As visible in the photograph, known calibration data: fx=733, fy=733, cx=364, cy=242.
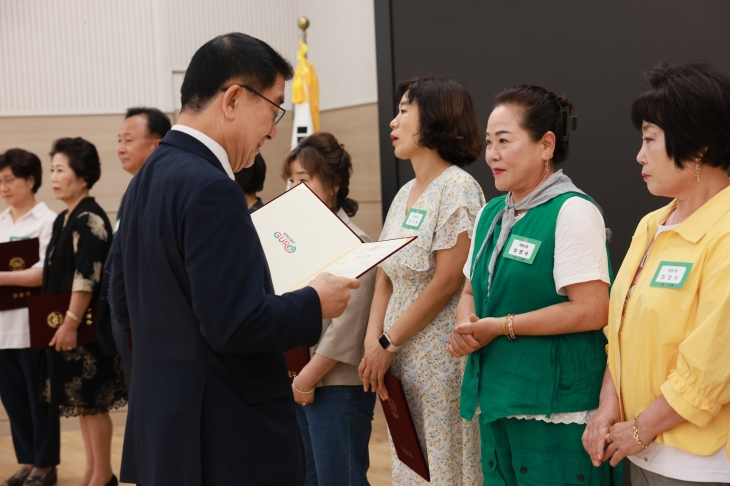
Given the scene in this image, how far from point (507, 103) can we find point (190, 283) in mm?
1111

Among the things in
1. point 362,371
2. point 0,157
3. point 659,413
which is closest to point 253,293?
point 659,413

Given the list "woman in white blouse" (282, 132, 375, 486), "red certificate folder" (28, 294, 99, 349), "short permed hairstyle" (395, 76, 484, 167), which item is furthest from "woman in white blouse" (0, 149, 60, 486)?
"short permed hairstyle" (395, 76, 484, 167)

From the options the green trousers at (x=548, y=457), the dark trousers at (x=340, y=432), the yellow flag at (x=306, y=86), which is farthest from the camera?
the yellow flag at (x=306, y=86)

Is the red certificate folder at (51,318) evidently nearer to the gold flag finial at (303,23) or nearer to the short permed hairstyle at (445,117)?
the short permed hairstyle at (445,117)

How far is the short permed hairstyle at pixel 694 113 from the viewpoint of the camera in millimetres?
1640

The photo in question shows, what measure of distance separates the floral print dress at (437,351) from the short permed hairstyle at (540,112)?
0.39 m

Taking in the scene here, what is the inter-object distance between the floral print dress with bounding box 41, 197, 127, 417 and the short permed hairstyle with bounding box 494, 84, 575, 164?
2.46m

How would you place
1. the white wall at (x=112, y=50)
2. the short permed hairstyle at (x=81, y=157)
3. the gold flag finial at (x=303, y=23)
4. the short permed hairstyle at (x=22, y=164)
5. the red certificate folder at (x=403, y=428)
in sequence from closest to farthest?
1. the red certificate folder at (x=403, y=428)
2. the short permed hairstyle at (x=81, y=157)
3. the short permed hairstyle at (x=22, y=164)
4. the gold flag finial at (x=303, y=23)
5. the white wall at (x=112, y=50)

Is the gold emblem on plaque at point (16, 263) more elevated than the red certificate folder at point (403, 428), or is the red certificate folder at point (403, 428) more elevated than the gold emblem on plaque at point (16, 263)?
Result: the gold emblem on plaque at point (16, 263)

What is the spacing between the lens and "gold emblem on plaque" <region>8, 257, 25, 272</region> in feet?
13.5

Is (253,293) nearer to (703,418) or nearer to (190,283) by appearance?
(190,283)

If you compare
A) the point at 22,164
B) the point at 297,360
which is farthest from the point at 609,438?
the point at 22,164

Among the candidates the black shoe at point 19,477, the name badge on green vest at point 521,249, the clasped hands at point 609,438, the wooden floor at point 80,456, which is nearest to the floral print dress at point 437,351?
the name badge on green vest at point 521,249

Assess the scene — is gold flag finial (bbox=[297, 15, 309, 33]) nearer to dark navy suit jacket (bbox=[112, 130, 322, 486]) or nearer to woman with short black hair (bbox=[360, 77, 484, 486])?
woman with short black hair (bbox=[360, 77, 484, 486])
